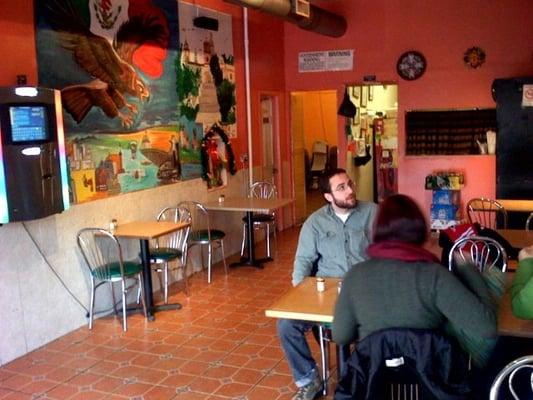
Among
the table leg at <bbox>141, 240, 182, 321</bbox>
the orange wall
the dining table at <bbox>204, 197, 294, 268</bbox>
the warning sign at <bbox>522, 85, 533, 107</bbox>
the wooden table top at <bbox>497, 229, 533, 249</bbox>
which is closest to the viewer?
the wooden table top at <bbox>497, 229, 533, 249</bbox>

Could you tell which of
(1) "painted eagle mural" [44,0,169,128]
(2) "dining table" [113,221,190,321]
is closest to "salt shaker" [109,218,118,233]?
(2) "dining table" [113,221,190,321]

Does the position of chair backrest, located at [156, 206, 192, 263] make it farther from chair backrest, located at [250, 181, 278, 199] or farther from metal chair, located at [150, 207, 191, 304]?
chair backrest, located at [250, 181, 278, 199]

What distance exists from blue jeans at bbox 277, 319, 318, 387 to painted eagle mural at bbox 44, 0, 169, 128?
2533 millimetres

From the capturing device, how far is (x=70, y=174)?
14.7 ft

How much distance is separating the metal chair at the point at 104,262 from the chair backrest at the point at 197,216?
107cm

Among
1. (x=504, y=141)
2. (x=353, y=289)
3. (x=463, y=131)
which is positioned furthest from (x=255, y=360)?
(x=463, y=131)

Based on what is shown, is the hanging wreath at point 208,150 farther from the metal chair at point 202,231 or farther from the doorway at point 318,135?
the doorway at point 318,135

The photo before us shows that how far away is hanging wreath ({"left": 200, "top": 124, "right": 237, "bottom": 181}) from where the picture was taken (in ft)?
20.6

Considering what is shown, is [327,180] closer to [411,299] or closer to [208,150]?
[411,299]

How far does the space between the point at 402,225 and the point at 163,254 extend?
3.22 meters

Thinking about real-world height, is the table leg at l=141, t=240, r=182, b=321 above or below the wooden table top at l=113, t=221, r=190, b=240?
below

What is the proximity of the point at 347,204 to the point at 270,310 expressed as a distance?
980mm

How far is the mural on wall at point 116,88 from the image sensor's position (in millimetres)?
4410

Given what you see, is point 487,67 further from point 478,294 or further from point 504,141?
point 478,294
